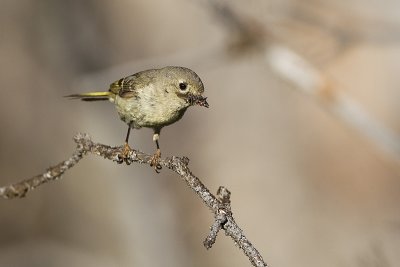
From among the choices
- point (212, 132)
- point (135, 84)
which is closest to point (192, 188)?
point (135, 84)

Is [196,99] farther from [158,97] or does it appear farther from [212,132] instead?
[212,132]

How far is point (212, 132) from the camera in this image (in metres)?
12.7

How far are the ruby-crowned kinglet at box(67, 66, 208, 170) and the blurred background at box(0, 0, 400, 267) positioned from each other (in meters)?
3.61

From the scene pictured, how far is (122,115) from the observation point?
163 inches

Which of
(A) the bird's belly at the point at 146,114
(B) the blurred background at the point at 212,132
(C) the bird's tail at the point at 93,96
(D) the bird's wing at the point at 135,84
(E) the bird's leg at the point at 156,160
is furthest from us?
(B) the blurred background at the point at 212,132

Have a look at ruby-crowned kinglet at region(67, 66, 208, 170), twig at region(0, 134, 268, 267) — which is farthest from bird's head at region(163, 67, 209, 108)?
twig at region(0, 134, 268, 267)

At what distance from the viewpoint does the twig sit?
225cm

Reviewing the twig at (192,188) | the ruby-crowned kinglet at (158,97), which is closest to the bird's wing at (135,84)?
the ruby-crowned kinglet at (158,97)

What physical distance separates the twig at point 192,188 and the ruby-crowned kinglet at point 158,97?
0.96m

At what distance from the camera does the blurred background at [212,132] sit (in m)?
8.48

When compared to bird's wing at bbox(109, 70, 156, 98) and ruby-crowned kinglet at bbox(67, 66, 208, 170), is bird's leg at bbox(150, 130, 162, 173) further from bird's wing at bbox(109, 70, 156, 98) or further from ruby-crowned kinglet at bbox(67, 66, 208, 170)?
bird's wing at bbox(109, 70, 156, 98)

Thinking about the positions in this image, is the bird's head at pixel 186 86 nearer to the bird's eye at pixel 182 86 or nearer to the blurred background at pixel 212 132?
the bird's eye at pixel 182 86

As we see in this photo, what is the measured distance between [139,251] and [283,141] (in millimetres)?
4256

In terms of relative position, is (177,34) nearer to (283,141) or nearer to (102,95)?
(283,141)
